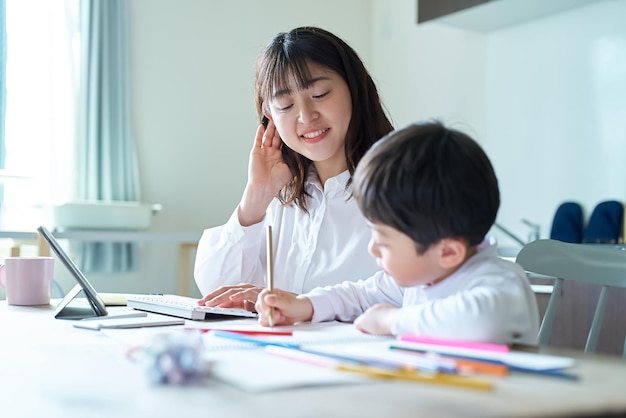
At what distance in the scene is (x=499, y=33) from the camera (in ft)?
13.2

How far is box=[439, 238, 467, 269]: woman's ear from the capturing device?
92 centimetres

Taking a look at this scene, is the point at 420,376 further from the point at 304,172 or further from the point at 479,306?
the point at 304,172

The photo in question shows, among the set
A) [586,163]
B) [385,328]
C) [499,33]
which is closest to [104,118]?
[499,33]

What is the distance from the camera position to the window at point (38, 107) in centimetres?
388

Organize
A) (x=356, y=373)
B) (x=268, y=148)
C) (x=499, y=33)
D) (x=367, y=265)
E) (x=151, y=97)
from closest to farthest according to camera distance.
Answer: (x=356, y=373), (x=367, y=265), (x=268, y=148), (x=499, y=33), (x=151, y=97)

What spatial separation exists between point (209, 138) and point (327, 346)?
3.78 meters

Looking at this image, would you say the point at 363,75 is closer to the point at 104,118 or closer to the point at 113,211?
the point at 113,211

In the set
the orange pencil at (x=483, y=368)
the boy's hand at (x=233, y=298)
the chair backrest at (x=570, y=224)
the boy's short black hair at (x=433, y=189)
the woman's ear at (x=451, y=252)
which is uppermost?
the boy's short black hair at (x=433, y=189)

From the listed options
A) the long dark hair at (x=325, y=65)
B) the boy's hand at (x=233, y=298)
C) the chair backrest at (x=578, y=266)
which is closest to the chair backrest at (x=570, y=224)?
the long dark hair at (x=325, y=65)

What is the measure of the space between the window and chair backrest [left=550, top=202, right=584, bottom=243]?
8.21 ft

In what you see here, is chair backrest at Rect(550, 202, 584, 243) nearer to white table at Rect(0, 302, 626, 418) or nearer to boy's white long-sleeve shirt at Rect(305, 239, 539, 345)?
boy's white long-sleeve shirt at Rect(305, 239, 539, 345)

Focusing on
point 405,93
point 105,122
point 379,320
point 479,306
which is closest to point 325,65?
point 379,320

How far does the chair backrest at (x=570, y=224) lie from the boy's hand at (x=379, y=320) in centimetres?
266

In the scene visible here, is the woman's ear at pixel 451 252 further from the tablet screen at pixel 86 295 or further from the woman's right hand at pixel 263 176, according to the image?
the woman's right hand at pixel 263 176
